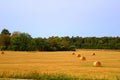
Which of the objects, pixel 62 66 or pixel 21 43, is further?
pixel 21 43

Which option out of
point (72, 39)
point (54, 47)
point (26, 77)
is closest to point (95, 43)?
point (72, 39)

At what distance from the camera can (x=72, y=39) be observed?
150m

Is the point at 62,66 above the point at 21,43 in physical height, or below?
below

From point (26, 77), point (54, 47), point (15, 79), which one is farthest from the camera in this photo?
point (54, 47)

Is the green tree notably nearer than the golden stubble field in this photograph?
No

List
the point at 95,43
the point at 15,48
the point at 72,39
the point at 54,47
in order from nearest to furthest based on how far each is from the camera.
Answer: the point at 15,48, the point at 54,47, the point at 95,43, the point at 72,39

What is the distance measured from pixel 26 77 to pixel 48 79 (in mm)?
1575

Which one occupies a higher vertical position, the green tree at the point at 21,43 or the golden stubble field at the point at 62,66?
the green tree at the point at 21,43

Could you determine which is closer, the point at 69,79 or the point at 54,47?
the point at 69,79

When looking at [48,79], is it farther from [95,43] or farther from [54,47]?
[95,43]

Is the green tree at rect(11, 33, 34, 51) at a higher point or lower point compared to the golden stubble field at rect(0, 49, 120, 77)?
higher

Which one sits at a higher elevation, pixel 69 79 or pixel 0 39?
pixel 0 39

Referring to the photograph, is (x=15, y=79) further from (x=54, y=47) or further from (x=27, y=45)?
(x=54, y=47)

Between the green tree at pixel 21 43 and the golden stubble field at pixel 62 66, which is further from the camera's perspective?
the green tree at pixel 21 43
